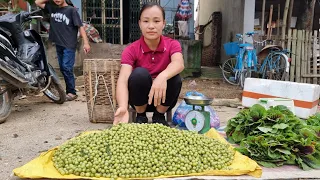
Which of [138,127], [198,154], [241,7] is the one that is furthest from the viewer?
[241,7]

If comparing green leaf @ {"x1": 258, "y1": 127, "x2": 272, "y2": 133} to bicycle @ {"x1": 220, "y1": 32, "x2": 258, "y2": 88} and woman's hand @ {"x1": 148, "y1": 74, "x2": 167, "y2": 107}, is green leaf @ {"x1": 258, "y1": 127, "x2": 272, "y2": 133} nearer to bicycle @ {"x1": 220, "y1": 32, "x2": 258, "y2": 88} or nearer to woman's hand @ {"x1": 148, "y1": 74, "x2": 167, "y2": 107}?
woman's hand @ {"x1": 148, "y1": 74, "x2": 167, "y2": 107}

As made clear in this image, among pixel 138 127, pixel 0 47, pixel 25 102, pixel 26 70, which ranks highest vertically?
pixel 0 47

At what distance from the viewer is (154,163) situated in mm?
1846

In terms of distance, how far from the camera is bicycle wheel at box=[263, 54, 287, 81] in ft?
20.4

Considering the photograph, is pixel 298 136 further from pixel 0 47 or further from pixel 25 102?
pixel 25 102

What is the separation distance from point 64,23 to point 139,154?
10.9ft

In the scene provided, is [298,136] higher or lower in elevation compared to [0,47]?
lower

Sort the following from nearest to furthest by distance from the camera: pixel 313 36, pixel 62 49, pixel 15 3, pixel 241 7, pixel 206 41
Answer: pixel 62 49 → pixel 15 3 → pixel 313 36 → pixel 241 7 → pixel 206 41

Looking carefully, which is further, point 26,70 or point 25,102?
point 25,102

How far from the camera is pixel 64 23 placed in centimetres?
464

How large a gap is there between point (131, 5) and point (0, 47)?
5148 mm

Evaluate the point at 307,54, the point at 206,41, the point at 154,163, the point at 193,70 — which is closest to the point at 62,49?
the point at 154,163

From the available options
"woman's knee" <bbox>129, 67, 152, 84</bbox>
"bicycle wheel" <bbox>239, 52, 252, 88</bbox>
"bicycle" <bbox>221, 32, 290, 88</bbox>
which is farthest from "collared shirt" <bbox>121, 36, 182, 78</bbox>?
"bicycle wheel" <bbox>239, 52, 252, 88</bbox>

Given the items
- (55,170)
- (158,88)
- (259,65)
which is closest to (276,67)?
(259,65)
